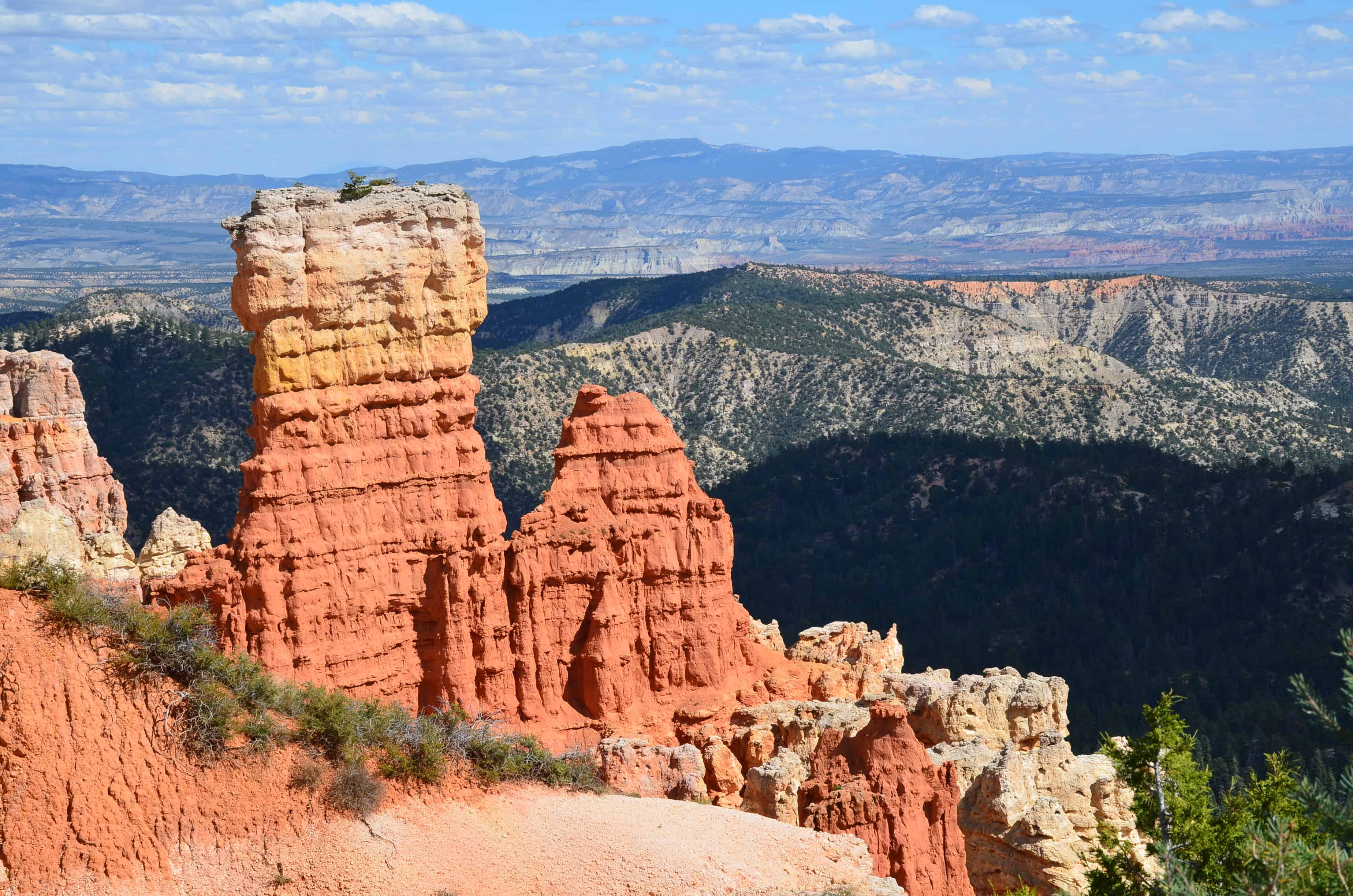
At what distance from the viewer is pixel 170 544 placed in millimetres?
41688

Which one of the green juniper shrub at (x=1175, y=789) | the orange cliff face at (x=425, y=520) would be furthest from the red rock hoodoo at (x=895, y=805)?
the orange cliff face at (x=425, y=520)

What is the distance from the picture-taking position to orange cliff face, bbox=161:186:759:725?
3300 centimetres

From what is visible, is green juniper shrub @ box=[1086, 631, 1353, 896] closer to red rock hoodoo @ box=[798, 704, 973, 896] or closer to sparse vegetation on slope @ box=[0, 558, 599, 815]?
red rock hoodoo @ box=[798, 704, 973, 896]

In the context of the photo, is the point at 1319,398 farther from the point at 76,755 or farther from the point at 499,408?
the point at 76,755

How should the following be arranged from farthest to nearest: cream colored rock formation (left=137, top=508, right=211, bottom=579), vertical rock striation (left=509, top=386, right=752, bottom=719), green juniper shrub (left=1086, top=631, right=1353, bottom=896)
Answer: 1. cream colored rock formation (left=137, top=508, right=211, bottom=579)
2. vertical rock striation (left=509, top=386, right=752, bottom=719)
3. green juniper shrub (left=1086, top=631, right=1353, bottom=896)

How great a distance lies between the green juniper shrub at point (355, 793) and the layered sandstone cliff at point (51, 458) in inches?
771

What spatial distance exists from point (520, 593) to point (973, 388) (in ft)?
284

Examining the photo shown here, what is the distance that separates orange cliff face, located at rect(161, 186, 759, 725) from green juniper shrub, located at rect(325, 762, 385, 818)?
8.81 m

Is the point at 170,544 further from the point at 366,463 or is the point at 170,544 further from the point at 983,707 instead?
the point at 983,707

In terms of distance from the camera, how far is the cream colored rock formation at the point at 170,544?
41.1 metres

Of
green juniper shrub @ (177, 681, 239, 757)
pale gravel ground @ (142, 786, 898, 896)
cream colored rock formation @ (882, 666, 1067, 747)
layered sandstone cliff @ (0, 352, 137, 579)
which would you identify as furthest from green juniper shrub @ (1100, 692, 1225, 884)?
layered sandstone cliff @ (0, 352, 137, 579)

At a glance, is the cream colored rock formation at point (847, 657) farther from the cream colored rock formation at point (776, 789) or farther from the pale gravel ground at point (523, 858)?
the pale gravel ground at point (523, 858)

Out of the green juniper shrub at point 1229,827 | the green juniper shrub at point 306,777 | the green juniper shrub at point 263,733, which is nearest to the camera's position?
the green juniper shrub at point 1229,827

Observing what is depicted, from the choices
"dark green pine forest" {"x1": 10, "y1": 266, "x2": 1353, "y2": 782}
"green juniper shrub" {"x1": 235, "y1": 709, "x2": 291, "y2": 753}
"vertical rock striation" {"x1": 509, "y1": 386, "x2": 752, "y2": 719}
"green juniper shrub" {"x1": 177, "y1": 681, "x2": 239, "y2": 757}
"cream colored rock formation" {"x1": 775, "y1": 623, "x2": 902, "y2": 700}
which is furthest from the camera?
"dark green pine forest" {"x1": 10, "y1": 266, "x2": 1353, "y2": 782}
